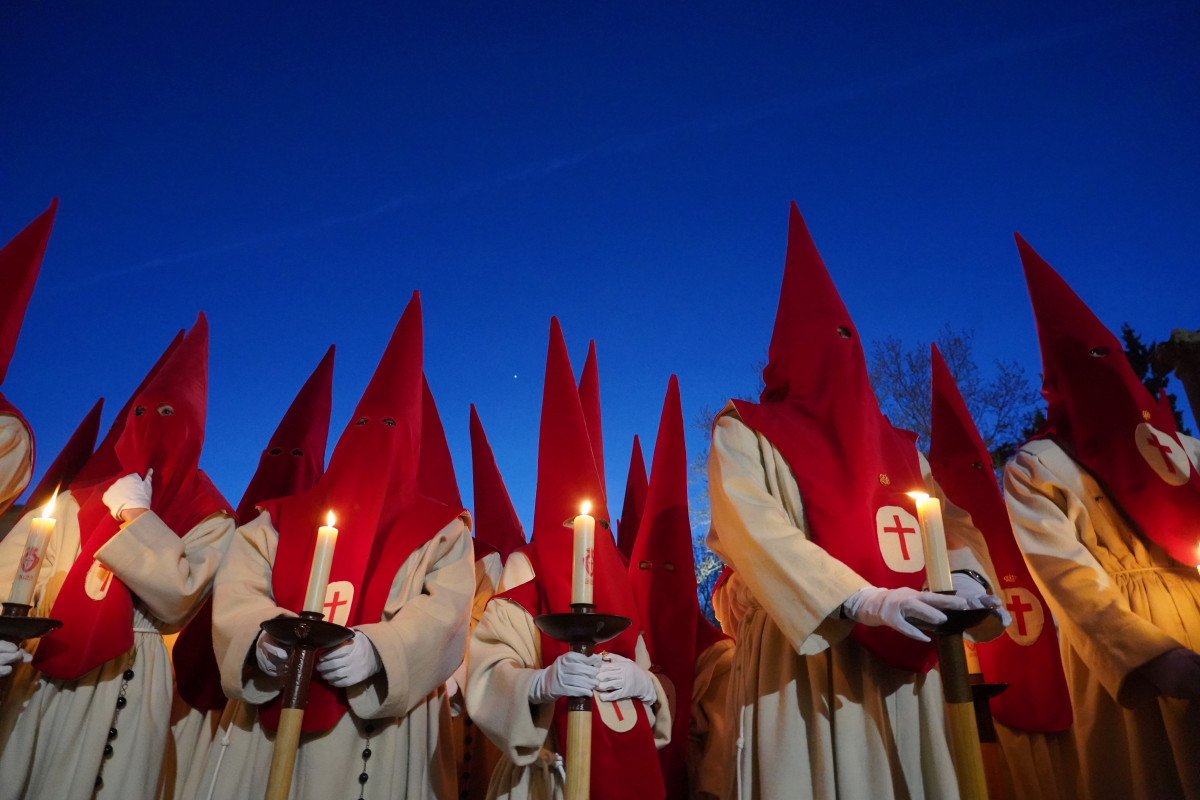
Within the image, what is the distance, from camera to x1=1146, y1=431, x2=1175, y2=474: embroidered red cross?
11.8ft

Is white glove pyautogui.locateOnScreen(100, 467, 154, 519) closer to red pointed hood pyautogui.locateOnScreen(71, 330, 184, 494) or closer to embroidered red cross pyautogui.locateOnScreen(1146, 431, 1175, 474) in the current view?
red pointed hood pyautogui.locateOnScreen(71, 330, 184, 494)

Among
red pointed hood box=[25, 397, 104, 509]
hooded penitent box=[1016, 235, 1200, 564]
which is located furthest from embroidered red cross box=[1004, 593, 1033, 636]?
red pointed hood box=[25, 397, 104, 509]

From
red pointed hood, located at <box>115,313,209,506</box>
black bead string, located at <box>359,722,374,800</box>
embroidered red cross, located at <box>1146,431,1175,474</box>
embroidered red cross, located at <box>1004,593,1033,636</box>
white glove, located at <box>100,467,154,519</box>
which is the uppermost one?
red pointed hood, located at <box>115,313,209,506</box>

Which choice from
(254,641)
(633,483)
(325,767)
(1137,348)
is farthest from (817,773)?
(1137,348)

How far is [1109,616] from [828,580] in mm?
1427

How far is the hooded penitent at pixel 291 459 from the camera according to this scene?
4023mm

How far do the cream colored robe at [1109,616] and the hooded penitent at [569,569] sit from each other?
1862mm

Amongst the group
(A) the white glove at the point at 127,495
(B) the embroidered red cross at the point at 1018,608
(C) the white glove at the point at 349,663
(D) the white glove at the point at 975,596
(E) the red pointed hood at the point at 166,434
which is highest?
(E) the red pointed hood at the point at 166,434

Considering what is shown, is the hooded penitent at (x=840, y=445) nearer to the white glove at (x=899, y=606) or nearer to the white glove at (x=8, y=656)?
the white glove at (x=899, y=606)

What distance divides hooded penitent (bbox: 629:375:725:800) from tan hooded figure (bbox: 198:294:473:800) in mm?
993

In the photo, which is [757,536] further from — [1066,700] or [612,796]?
[1066,700]

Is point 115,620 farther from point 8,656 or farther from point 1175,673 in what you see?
point 1175,673

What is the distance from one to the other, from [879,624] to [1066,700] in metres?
1.89

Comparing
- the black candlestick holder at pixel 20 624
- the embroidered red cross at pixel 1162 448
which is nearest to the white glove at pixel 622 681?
the black candlestick holder at pixel 20 624
